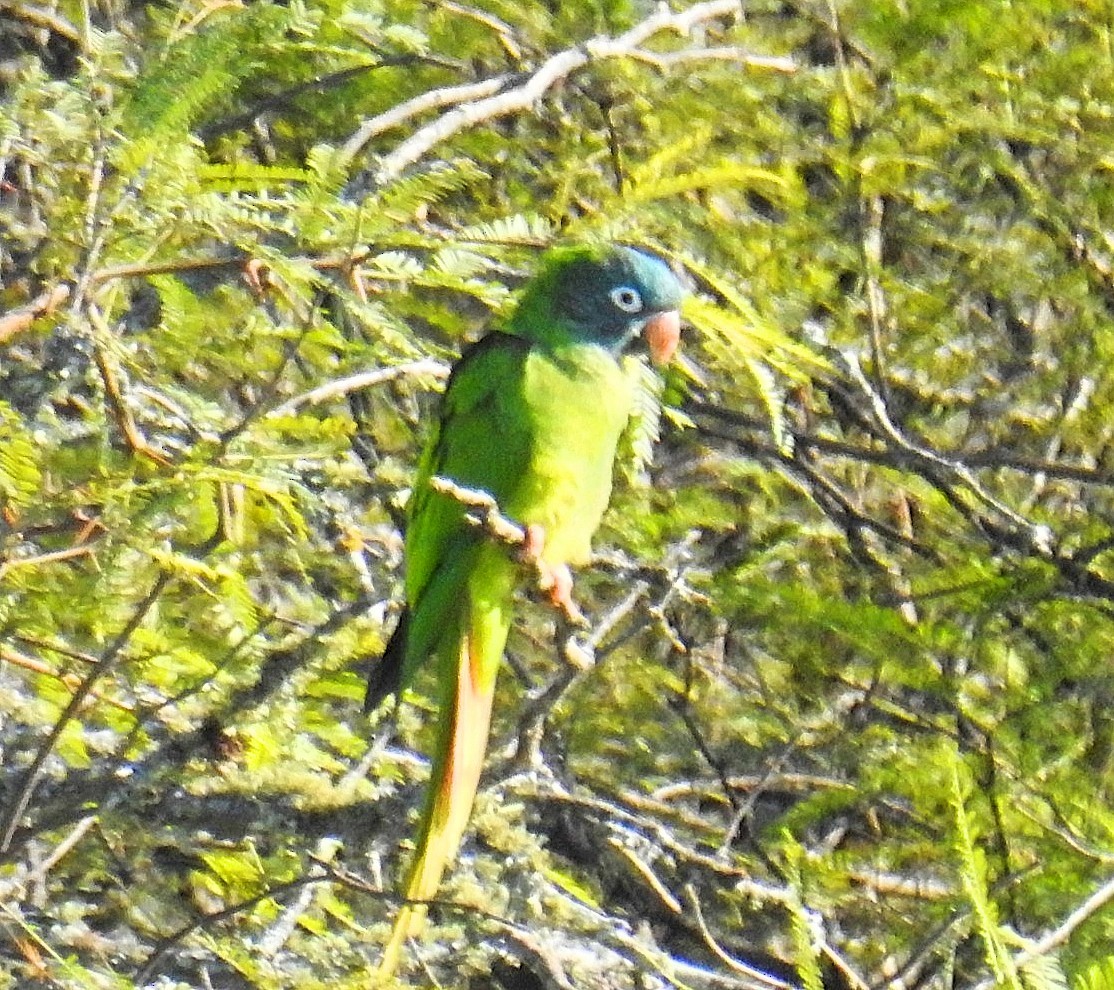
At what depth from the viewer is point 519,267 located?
3.20m

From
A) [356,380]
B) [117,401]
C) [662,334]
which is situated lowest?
[117,401]

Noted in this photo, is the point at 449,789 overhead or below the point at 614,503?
below

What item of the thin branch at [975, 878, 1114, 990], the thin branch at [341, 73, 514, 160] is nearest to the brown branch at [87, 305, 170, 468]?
the thin branch at [341, 73, 514, 160]

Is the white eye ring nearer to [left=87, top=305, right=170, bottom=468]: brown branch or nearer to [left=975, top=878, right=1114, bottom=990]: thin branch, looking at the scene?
[left=87, top=305, right=170, bottom=468]: brown branch

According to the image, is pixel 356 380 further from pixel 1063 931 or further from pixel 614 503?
pixel 1063 931

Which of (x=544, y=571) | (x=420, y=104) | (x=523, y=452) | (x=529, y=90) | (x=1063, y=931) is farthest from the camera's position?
(x=523, y=452)

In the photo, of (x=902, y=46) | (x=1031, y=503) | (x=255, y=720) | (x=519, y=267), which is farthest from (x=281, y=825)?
(x=1031, y=503)

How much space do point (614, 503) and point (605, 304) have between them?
50 centimetres

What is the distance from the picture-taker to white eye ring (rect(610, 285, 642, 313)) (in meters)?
2.97

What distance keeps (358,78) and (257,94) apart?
17.4 inches

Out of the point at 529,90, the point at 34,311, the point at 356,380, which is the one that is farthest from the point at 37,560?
the point at 529,90

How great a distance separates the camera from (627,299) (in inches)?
117

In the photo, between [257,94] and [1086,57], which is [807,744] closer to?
[1086,57]

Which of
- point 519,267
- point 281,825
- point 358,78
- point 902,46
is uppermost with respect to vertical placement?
point 902,46
